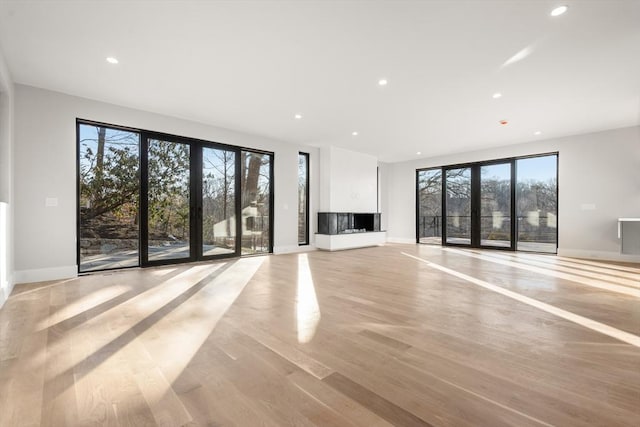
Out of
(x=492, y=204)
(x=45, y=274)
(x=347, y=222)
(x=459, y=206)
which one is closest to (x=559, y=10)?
(x=492, y=204)

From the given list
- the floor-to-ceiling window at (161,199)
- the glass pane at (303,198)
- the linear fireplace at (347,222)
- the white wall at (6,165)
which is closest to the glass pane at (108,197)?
the floor-to-ceiling window at (161,199)

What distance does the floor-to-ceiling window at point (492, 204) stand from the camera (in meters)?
7.29

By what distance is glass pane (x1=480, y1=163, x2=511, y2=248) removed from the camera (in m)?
7.83

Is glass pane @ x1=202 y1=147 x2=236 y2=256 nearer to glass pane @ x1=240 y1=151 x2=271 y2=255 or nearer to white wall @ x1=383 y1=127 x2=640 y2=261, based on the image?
glass pane @ x1=240 y1=151 x2=271 y2=255

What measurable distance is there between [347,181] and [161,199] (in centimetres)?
473

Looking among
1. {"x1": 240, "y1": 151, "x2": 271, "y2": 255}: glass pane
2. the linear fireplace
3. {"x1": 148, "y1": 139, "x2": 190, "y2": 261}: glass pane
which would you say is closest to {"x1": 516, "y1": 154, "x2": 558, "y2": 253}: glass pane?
the linear fireplace

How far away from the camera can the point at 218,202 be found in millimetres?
6102

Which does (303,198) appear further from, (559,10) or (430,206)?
(559,10)

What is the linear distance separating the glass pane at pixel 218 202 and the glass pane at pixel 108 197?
47.3 inches

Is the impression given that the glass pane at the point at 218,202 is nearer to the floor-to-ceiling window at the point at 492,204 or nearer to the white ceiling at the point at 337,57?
the white ceiling at the point at 337,57

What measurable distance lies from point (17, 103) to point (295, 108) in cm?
392

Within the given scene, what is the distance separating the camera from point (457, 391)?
1523mm

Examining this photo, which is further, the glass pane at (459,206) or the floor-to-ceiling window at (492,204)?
the glass pane at (459,206)

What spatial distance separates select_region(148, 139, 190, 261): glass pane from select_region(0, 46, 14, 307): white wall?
5.73 ft
